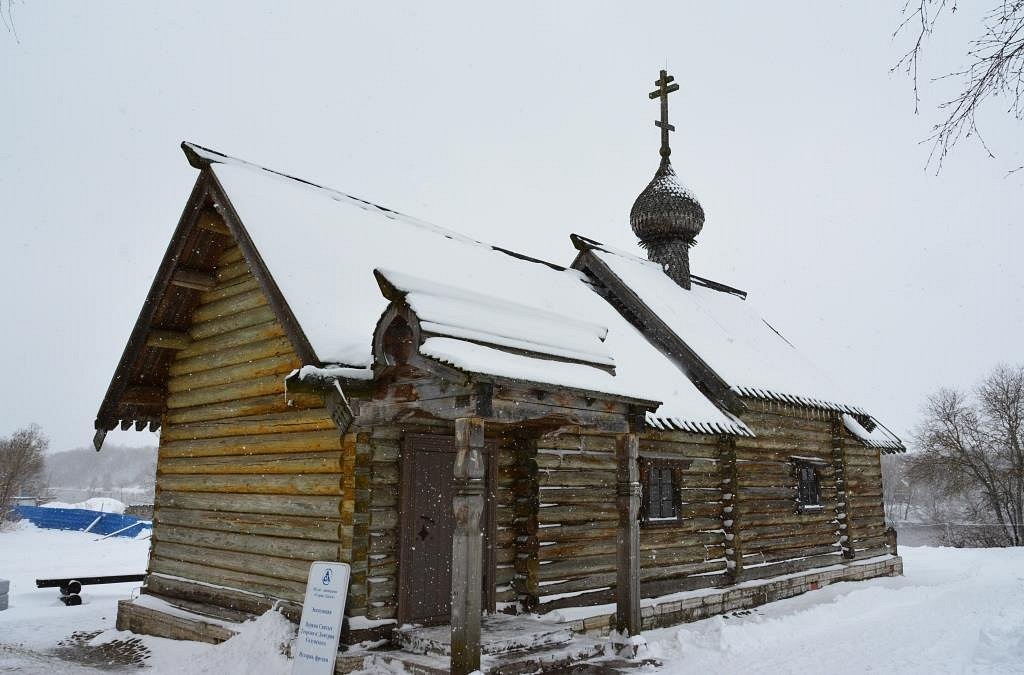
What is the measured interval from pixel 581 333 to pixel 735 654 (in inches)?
176

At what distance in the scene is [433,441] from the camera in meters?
8.73

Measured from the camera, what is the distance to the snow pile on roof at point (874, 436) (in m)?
16.8

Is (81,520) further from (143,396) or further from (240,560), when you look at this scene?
(240,560)

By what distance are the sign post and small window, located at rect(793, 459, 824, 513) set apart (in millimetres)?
10536

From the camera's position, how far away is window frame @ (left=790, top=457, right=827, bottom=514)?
14854mm

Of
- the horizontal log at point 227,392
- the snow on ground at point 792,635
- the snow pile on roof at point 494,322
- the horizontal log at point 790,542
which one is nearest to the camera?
the snow pile on roof at point 494,322

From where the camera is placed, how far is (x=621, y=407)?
835 centimetres

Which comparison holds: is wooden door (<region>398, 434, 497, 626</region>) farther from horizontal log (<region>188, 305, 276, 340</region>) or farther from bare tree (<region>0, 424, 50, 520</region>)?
bare tree (<region>0, 424, 50, 520</region>)

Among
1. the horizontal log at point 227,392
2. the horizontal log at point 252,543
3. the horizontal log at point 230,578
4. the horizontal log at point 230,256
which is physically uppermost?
the horizontal log at point 230,256

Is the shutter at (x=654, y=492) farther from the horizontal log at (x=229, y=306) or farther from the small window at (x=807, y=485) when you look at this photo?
the horizontal log at (x=229, y=306)

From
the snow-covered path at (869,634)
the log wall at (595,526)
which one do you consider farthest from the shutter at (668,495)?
the snow-covered path at (869,634)

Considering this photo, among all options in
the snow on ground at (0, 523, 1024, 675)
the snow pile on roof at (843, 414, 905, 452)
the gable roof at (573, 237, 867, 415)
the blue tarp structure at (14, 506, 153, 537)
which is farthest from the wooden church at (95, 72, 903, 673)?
the blue tarp structure at (14, 506, 153, 537)

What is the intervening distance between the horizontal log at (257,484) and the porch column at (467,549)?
201cm

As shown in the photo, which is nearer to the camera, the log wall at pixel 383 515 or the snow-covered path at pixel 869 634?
the log wall at pixel 383 515
